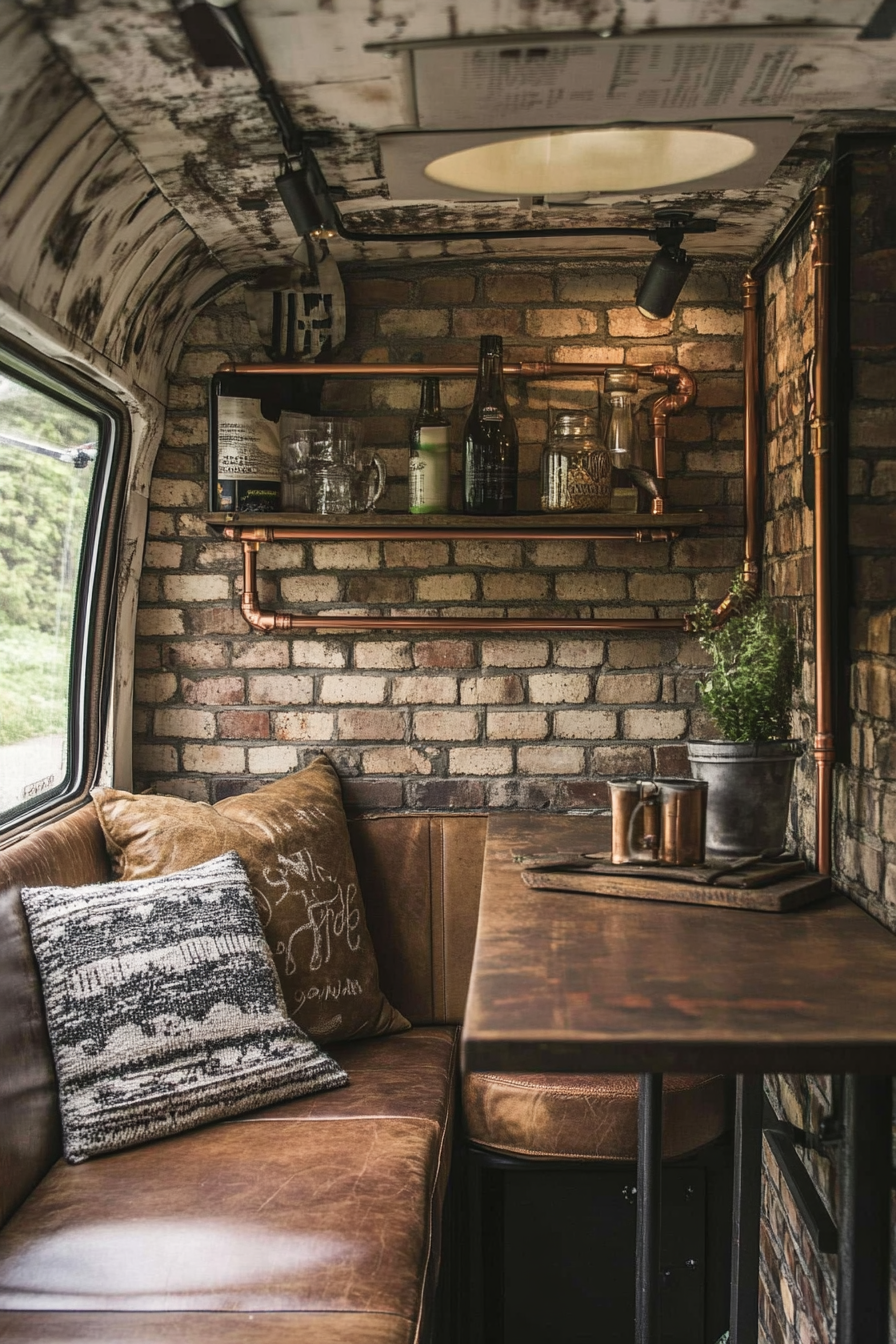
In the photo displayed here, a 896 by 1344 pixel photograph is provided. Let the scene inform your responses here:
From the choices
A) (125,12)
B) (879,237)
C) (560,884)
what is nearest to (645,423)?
(879,237)

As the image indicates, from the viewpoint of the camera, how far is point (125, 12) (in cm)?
159

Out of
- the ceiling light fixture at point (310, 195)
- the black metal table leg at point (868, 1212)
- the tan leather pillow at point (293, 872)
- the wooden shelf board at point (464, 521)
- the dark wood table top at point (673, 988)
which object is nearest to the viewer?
the dark wood table top at point (673, 988)

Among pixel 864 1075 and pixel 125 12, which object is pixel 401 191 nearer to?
pixel 125 12

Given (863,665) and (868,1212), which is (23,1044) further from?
(863,665)

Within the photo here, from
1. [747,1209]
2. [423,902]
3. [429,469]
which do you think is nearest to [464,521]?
[429,469]

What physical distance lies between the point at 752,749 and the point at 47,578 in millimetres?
1544

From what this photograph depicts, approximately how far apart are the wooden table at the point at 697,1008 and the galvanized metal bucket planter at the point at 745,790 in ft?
0.66

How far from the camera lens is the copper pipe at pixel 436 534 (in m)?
2.68

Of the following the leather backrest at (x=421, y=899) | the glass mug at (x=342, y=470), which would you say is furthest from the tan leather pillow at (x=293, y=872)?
the glass mug at (x=342, y=470)

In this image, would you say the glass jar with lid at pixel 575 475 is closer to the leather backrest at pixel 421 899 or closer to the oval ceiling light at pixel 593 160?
the oval ceiling light at pixel 593 160

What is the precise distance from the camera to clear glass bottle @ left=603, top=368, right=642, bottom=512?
2.75m

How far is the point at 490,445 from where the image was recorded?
2756 mm

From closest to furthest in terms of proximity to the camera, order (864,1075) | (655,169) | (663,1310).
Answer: (864,1075)
(655,169)
(663,1310)

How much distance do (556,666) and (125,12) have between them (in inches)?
68.1
